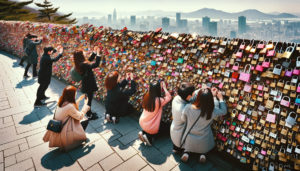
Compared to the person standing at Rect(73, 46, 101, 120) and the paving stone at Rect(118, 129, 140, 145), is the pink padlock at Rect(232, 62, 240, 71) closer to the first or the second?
the paving stone at Rect(118, 129, 140, 145)

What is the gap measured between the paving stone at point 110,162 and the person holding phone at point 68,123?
2.34 ft

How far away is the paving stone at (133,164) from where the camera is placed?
9.74 ft

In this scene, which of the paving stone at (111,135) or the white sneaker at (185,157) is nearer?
the white sneaker at (185,157)

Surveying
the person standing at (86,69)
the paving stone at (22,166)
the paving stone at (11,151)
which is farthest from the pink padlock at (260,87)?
the paving stone at (11,151)

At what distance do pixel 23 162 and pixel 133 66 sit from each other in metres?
3.04

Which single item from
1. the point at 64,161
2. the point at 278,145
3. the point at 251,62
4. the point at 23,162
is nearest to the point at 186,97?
the point at 251,62

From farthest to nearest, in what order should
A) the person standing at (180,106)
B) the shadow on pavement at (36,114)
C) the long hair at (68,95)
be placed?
the shadow on pavement at (36,114) < the long hair at (68,95) < the person standing at (180,106)

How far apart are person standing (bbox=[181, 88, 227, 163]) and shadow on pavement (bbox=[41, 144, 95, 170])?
1.99 metres

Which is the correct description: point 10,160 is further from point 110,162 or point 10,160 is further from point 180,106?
point 180,106

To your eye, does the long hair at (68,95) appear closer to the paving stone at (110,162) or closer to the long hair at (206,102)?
the paving stone at (110,162)

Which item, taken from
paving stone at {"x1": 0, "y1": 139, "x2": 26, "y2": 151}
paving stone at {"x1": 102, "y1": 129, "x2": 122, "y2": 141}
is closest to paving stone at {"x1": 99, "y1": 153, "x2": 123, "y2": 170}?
paving stone at {"x1": 102, "y1": 129, "x2": 122, "y2": 141}

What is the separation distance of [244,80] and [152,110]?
5.55 feet

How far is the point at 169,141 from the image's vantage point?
3.71m

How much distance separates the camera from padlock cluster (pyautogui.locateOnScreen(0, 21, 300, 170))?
224cm
